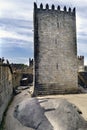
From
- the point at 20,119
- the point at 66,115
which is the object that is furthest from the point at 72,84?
the point at 66,115

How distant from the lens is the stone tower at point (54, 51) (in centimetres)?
3656

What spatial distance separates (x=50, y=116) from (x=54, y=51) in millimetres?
19264

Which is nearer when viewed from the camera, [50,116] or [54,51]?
[50,116]

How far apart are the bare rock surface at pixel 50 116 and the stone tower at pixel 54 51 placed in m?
15.3

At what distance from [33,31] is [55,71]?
16.0 ft

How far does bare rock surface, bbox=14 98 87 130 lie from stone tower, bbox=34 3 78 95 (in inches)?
601

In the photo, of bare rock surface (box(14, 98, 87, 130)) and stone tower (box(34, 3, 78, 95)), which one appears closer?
bare rock surface (box(14, 98, 87, 130))

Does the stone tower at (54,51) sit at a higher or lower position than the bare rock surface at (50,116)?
higher

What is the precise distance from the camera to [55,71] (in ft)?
121

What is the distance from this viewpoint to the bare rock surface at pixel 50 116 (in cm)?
1723

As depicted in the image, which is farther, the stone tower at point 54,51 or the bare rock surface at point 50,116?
the stone tower at point 54,51

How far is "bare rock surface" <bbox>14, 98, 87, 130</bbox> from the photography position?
1723cm

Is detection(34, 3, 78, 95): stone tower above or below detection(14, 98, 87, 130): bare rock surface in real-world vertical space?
above

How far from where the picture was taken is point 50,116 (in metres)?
18.2
